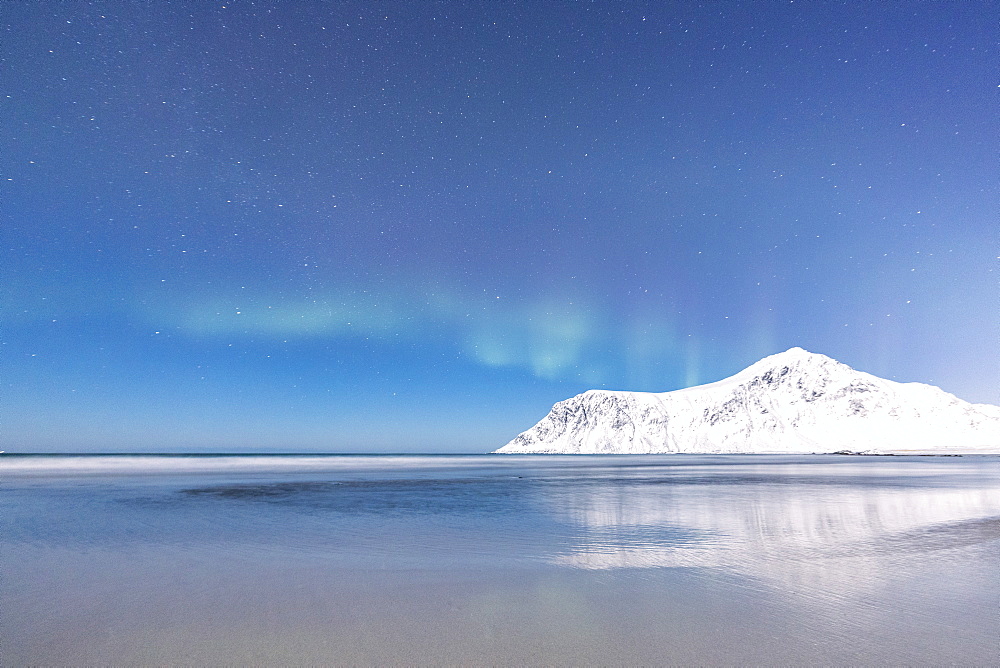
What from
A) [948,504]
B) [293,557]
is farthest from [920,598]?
[948,504]

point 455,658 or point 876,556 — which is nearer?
point 455,658

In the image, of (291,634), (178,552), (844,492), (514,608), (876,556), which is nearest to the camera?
(291,634)

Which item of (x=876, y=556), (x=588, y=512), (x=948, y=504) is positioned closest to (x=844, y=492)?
(x=948, y=504)

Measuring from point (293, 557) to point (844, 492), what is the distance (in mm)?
34937

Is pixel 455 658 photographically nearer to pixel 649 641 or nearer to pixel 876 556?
pixel 649 641

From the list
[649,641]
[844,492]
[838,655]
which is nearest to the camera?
[838,655]

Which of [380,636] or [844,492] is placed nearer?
[380,636]

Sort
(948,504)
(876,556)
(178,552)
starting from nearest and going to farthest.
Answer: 1. (876,556)
2. (178,552)
3. (948,504)

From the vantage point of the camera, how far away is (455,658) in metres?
7.07

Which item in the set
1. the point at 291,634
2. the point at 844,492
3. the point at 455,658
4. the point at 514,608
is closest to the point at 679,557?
the point at 514,608

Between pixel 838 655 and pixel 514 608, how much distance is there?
15.9 feet

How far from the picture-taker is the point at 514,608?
9.22 m

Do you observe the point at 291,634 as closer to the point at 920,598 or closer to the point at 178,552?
the point at 178,552

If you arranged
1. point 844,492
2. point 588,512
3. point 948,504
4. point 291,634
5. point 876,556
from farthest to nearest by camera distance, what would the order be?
point 844,492, point 948,504, point 588,512, point 876,556, point 291,634
